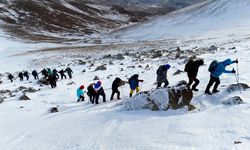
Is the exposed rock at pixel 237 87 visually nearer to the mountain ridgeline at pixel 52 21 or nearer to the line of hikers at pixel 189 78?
the line of hikers at pixel 189 78

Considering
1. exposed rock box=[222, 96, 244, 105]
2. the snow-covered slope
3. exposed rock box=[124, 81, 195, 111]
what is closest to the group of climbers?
exposed rock box=[124, 81, 195, 111]

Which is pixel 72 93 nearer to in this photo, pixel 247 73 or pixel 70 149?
pixel 247 73

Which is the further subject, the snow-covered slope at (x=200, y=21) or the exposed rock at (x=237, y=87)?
the snow-covered slope at (x=200, y=21)

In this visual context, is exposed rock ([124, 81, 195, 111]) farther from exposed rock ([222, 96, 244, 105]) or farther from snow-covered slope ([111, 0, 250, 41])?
snow-covered slope ([111, 0, 250, 41])

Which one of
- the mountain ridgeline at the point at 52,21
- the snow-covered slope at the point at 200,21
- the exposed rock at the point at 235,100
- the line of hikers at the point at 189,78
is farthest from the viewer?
the mountain ridgeline at the point at 52,21

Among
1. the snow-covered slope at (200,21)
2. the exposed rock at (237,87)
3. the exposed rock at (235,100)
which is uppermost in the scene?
the snow-covered slope at (200,21)

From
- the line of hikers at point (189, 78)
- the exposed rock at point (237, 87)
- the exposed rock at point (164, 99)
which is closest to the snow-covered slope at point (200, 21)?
the line of hikers at point (189, 78)

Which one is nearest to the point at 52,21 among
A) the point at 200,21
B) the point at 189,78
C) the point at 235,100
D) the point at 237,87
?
the point at 200,21

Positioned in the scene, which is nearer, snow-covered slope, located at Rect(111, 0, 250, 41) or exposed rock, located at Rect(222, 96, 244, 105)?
exposed rock, located at Rect(222, 96, 244, 105)

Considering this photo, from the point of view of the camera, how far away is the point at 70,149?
10.2m

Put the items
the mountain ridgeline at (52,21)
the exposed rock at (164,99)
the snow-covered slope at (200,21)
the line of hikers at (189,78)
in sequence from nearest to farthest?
the exposed rock at (164,99)
the line of hikers at (189,78)
the snow-covered slope at (200,21)
the mountain ridgeline at (52,21)

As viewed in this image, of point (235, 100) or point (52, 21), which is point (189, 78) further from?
point (52, 21)

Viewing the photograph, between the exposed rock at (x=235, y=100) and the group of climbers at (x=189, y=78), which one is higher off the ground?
the group of climbers at (x=189, y=78)

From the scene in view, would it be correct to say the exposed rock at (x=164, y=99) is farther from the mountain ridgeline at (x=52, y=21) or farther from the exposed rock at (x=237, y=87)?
the mountain ridgeline at (x=52, y=21)
